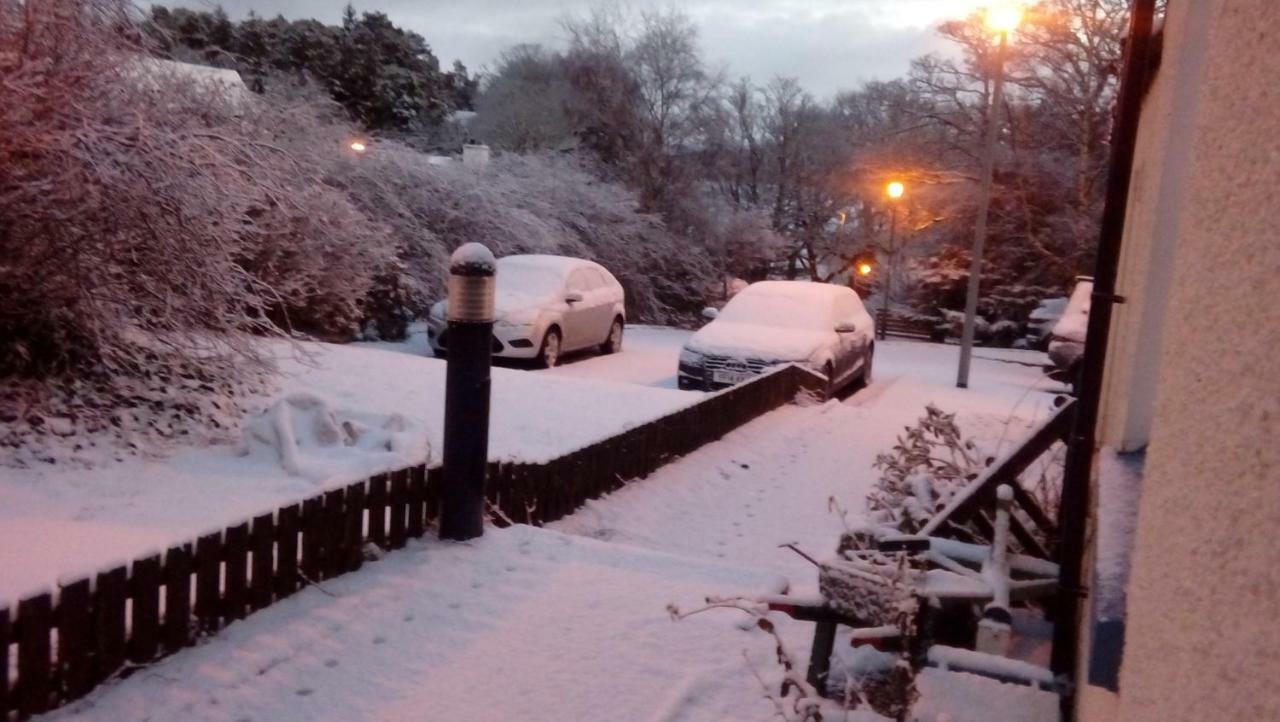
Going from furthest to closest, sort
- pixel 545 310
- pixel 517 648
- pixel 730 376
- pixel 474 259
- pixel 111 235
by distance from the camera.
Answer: pixel 545 310 < pixel 730 376 < pixel 111 235 < pixel 474 259 < pixel 517 648

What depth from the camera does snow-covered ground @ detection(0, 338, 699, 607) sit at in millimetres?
4527

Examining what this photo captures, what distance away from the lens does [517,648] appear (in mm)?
4387

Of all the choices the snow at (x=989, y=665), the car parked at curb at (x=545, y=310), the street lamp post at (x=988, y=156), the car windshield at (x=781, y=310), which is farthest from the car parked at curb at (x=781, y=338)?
Result: the snow at (x=989, y=665)

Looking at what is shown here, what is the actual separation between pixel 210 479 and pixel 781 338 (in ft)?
28.5

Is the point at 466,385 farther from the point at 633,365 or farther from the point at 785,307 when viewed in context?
the point at 633,365

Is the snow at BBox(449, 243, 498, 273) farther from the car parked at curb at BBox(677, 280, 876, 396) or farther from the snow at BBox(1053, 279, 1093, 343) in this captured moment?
the snow at BBox(1053, 279, 1093, 343)

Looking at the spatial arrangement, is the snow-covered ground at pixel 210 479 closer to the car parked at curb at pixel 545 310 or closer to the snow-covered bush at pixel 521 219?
the car parked at curb at pixel 545 310

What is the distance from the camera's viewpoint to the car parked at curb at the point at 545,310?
46.5 feet

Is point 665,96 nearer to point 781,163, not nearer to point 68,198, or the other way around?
point 781,163

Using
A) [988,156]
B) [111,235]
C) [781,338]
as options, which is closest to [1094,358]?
[111,235]

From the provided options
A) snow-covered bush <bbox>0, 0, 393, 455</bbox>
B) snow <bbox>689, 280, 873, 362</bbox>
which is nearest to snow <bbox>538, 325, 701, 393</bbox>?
snow <bbox>689, 280, 873, 362</bbox>

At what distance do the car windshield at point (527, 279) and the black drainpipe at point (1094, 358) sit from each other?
38.2 ft

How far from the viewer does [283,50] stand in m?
36.0

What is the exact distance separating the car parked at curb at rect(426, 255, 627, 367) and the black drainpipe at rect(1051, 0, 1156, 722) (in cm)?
1075
